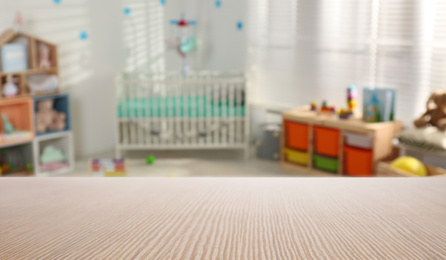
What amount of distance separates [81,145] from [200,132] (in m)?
1.04

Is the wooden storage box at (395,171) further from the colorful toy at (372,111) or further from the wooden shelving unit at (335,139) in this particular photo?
the colorful toy at (372,111)

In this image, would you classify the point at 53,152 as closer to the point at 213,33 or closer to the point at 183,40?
the point at 183,40

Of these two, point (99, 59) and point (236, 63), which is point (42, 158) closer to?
point (99, 59)

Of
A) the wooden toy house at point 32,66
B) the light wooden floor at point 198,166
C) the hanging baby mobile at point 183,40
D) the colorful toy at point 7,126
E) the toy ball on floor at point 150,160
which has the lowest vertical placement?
the light wooden floor at point 198,166

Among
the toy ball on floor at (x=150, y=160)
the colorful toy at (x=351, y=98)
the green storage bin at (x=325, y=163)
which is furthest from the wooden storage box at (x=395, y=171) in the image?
the toy ball on floor at (x=150, y=160)

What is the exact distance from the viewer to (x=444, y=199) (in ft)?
1.93

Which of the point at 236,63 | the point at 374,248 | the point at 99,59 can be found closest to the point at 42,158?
the point at 99,59

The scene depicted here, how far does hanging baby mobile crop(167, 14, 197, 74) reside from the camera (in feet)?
15.3

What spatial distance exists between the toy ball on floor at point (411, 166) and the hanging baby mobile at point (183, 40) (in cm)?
212

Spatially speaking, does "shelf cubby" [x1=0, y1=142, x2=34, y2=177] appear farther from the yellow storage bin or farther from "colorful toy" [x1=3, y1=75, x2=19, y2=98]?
the yellow storage bin

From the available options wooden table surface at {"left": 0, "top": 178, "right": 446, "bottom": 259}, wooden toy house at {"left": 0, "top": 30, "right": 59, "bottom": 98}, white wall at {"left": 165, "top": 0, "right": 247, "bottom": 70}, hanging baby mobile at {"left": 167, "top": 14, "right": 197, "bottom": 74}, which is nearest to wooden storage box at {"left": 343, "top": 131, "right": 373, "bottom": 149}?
white wall at {"left": 165, "top": 0, "right": 247, "bottom": 70}

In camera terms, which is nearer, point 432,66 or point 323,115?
Answer: point 432,66

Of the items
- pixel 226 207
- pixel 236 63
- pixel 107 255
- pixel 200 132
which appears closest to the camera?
pixel 107 255

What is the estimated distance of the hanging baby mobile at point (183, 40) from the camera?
4664 mm
